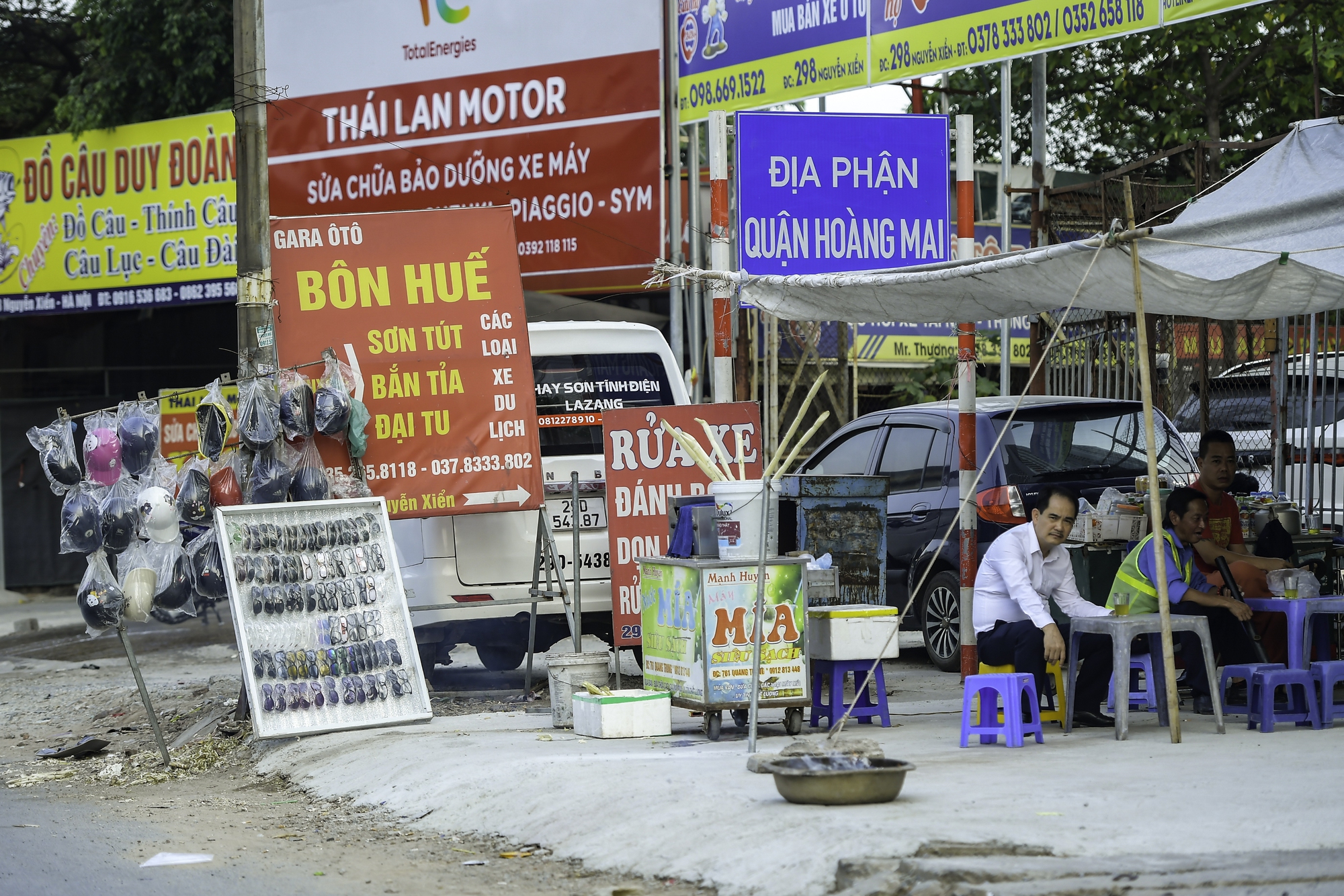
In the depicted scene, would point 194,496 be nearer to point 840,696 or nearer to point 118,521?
point 118,521

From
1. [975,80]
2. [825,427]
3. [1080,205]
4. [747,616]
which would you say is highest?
[975,80]

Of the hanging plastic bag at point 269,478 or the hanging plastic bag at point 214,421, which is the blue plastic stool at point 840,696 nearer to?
the hanging plastic bag at point 269,478

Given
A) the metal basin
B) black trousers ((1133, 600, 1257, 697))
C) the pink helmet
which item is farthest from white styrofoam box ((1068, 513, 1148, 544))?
the pink helmet

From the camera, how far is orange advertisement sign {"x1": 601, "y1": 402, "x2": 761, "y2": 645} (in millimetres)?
8922

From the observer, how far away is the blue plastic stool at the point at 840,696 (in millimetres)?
7531

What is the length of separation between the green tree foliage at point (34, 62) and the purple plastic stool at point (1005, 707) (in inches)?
663

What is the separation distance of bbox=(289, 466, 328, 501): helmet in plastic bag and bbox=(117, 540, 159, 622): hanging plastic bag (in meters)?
0.87

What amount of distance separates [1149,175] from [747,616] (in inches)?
625

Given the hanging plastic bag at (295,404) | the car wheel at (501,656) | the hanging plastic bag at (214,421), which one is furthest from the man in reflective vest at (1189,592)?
the hanging plastic bag at (214,421)

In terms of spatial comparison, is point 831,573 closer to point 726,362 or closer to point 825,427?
point 726,362

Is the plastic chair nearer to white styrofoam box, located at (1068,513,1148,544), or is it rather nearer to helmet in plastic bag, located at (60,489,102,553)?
white styrofoam box, located at (1068,513,1148,544)

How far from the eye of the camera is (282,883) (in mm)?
5391

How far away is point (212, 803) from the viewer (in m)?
7.17

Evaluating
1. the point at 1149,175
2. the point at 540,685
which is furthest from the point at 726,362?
the point at 1149,175
